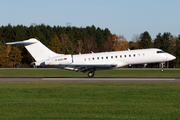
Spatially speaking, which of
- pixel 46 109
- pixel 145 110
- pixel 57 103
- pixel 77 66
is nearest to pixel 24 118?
pixel 46 109

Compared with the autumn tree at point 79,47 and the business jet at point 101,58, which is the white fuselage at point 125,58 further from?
the autumn tree at point 79,47

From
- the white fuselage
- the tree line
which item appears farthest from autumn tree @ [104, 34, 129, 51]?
the white fuselage

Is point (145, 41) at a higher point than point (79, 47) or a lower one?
higher

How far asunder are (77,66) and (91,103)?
19.3 metres

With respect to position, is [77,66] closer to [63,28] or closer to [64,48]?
[64,48]

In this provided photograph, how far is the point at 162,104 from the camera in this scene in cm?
1288

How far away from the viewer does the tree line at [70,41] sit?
9469 cm

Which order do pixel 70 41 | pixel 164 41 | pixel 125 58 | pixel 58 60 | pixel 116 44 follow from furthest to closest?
pixel 116 44, pixel 70 41, pixel 164 41, pixel 58 60, pixel 125 58

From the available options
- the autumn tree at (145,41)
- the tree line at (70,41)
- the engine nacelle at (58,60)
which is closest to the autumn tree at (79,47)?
the tree line at (70,41)

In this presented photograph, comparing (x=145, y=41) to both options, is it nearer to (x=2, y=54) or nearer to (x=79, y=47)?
(x=79, y=47)

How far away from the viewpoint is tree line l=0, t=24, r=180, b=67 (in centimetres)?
9469

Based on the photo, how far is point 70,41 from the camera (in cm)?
Answer: 10969

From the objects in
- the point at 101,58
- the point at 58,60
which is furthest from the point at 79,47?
the point at 101,58

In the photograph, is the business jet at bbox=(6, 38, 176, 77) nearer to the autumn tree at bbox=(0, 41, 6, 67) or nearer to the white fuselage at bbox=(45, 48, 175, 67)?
the white fuselage at bbox=(45, 48, 175, 67)
